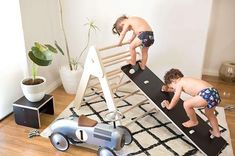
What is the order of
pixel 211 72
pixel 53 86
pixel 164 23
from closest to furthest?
pixel 164 23 → pixel 53 86 → pixel 211 72

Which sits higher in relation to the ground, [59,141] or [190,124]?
[190,124]

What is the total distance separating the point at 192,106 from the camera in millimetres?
2143

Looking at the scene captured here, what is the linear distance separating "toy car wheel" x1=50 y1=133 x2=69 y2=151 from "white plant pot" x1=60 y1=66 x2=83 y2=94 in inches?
42.5

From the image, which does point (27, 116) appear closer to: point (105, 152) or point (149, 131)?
point (105, 152)

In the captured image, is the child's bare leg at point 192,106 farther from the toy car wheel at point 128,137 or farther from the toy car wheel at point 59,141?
the toy car wheel at point 59,141

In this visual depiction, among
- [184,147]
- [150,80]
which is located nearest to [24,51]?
[150,80]

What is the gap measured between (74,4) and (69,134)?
71.2 inches

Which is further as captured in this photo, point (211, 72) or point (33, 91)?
point (211, 72)

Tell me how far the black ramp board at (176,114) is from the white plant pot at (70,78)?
0.81 metres

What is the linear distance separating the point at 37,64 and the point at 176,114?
1.36m

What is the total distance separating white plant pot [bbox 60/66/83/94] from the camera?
3.16m

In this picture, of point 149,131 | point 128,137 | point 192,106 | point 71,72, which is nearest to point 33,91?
point 71,72


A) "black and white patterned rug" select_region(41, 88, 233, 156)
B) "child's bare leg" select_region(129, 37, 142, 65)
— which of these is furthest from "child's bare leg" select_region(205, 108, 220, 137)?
"child's bare leg" select_region(129, 37, 142, 65)

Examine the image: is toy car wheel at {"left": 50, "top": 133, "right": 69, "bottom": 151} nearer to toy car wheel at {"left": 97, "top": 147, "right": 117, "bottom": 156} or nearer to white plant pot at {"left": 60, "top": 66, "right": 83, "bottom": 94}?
toy car wheel at {"left": 97, "top": 147, "right": 117, "bottom": 156}
